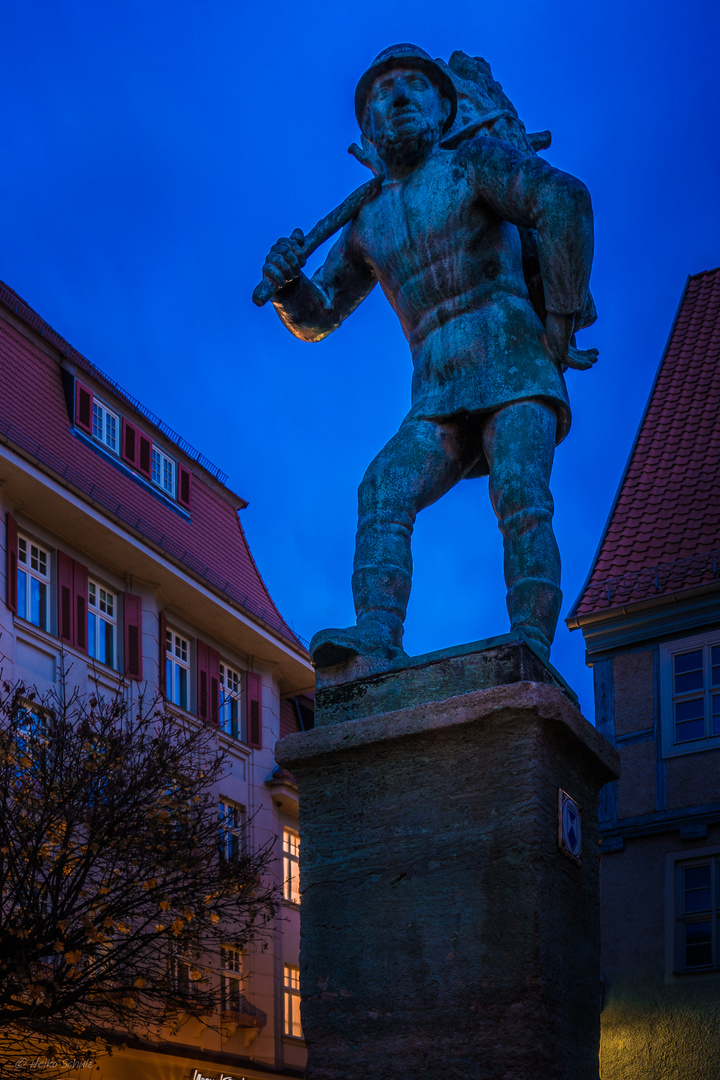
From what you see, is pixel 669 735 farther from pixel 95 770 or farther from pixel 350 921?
pixel 350 921

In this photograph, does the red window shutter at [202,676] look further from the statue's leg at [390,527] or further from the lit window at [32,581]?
the statue's leg at [390,527]

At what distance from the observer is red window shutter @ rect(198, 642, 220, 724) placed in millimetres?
25547

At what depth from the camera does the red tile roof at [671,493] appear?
16500mm

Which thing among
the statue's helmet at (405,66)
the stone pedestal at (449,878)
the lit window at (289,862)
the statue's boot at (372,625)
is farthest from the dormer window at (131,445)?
the stone pedestal at (449,878)

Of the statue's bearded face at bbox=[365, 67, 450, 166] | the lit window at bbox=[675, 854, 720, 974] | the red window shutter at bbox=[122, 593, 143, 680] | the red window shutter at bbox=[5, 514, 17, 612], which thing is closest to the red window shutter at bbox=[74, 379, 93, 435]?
the red window shutter at bbox=[122, 593, 143, 680]

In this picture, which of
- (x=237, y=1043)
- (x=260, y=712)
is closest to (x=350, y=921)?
(x=237, y=1043)

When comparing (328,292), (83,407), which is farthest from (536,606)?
(83,407)

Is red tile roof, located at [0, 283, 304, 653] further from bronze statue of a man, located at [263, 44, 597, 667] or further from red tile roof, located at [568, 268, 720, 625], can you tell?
bronze statue of a man, located at [263, 44, 597, 667]

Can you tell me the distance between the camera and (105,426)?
2539 cm

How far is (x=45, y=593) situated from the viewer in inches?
874

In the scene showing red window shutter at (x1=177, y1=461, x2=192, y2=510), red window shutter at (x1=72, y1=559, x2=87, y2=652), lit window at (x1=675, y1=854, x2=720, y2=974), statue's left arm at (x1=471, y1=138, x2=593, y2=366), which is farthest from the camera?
red window shutter at (x1=177, y1=461, x2=192, y2=510)

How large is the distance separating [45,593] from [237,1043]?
311 inches

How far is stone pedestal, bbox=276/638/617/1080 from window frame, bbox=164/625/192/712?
20.0m

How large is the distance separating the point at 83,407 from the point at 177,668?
15.4 ft
